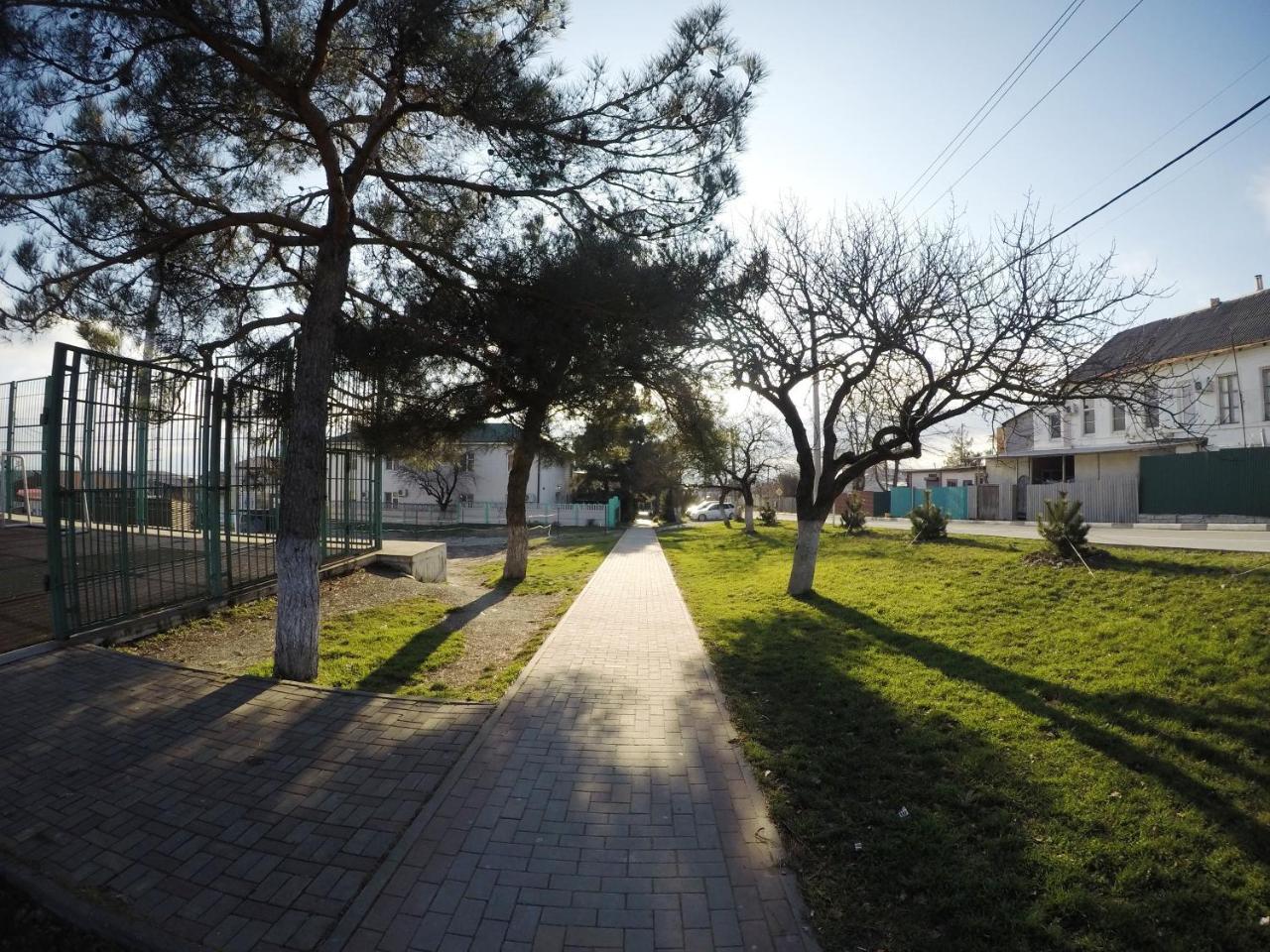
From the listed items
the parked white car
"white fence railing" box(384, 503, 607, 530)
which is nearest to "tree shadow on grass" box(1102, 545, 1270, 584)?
"white fence railing" box(384, 503, 607, 530)

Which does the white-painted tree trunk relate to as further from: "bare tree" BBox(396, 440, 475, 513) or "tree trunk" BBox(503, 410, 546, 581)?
"bare tree" BBox(396, 440, 475, 513)

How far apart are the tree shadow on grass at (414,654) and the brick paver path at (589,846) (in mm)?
1335

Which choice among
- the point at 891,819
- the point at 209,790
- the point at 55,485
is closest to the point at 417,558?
the point at 55,485

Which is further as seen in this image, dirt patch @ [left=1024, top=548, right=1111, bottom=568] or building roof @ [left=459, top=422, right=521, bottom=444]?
building roof @ [left=459, top=422, right=521, bottom=444]

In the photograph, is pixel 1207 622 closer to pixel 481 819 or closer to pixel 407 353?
pixel 481 819

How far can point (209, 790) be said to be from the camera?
11.7ft

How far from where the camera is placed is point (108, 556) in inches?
264

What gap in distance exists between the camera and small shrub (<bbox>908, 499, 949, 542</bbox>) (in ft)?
45.8

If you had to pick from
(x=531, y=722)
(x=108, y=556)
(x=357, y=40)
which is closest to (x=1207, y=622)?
(x=531, y=722)

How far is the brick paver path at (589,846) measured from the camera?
2.56m

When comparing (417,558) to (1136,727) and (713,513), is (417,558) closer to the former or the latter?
(1136,727)

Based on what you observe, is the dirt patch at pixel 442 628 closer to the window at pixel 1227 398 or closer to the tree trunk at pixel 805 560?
the tree trunk at pixel 805 560

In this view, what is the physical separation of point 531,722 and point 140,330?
6791 mm

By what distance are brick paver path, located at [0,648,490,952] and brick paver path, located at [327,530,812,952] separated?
0.25 meters
